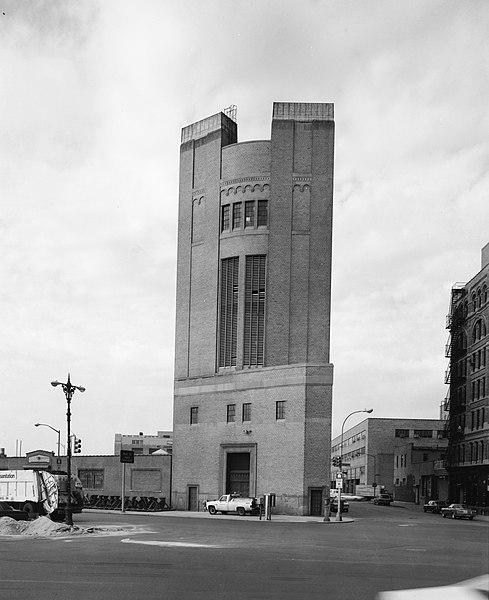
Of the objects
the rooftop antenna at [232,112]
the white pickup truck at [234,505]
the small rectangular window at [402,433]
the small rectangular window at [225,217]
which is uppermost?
the rooftop antenna at [232,112]

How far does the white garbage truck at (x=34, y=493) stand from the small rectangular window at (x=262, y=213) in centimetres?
3266

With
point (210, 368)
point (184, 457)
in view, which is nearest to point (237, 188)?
point (210, 368)

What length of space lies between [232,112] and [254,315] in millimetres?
22300

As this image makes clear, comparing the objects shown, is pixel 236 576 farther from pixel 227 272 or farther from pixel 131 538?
pixel 227 272

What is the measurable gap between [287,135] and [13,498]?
40.3 meters

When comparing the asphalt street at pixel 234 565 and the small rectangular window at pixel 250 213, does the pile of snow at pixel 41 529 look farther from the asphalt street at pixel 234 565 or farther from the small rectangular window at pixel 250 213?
the small rectangular window at pixel 250 213

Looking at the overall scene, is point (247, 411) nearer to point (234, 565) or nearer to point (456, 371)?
point (456, 371)

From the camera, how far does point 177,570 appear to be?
2202 centimetres

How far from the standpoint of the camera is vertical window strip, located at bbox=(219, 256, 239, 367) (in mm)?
73312

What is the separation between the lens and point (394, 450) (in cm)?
13775

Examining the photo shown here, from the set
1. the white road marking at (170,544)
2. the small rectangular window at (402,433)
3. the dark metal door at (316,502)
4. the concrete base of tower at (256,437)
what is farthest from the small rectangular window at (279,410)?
the small rectangular window at (402,433)

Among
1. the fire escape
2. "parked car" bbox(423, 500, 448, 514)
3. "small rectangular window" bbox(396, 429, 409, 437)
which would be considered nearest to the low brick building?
"parked car" bbox(423, 500, 448, 514)

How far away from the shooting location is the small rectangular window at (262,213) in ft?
241

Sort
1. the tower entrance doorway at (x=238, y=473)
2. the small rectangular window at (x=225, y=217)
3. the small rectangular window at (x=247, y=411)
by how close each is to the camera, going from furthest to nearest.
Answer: the small rectangular window at (x=225, y=217), the small rectangular window at (x=247, y=411), the tower entrance doorway at (x=238, y=473)
